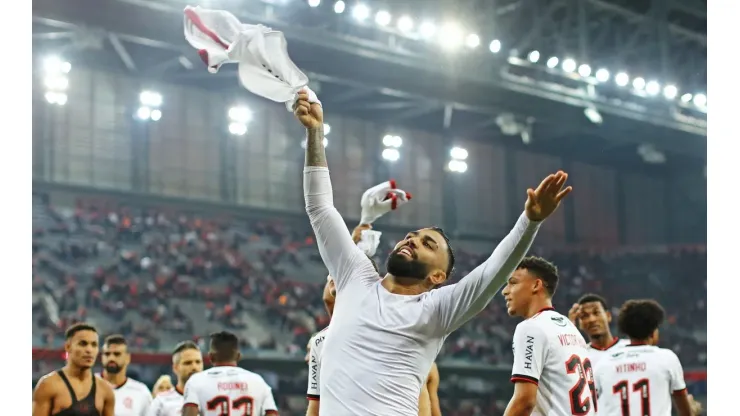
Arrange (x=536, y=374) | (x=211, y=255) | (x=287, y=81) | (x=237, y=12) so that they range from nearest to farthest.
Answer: (x=287, y=81) → (x=536, y=374) → (x=237, y=12) → (x=211, y=255)

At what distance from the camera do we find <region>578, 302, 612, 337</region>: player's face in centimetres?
615

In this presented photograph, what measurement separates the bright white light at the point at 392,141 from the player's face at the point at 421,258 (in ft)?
65.4

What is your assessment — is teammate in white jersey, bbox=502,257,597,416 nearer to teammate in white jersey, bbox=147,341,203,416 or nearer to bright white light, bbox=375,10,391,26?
teammate in white jersey, bbox=147,341,203,416

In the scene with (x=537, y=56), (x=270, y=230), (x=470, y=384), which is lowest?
(x=470, y=384)

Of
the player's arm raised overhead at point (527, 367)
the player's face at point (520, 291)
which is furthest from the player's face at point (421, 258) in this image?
the player's face at point (520, 291)

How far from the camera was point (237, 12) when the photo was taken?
1573 cm

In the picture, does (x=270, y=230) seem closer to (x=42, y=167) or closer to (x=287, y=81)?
(x=42, y=167)

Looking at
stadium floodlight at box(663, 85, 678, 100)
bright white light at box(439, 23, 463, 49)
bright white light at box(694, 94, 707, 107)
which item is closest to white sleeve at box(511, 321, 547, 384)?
→ bright white light at box(439, 23, 463, 49)

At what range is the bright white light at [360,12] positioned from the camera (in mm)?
17656

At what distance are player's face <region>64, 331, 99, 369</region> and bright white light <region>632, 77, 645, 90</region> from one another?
17108mm

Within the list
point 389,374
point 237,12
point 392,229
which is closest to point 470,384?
point 392,229

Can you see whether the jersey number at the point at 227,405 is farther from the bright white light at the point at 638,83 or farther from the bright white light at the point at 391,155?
the bright white light at the point at 391,155

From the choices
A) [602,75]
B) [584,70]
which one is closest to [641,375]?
[584,70]

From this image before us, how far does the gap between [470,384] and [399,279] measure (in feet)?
53.1
